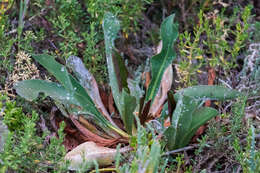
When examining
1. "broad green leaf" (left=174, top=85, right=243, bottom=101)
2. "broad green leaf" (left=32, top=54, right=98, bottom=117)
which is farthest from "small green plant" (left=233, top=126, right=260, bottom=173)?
"broad green leaf" (left=32, top=54, right=98, bottom=117)

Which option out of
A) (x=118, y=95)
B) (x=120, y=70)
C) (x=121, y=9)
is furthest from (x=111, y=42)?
(x=121, y=9)

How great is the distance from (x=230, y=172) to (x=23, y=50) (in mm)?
1274

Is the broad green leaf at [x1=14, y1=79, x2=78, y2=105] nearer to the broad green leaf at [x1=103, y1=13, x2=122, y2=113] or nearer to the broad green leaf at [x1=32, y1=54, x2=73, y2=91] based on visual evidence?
the broad green leaf at [x1=32, y1=54, x2=73, y2=91]

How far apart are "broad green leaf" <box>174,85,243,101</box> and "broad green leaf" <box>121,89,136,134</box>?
0.23 meters

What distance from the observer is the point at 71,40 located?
1.95 metres

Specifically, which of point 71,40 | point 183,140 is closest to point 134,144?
point 183,140

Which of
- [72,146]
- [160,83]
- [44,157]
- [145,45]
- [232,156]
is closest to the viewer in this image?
[44,157]

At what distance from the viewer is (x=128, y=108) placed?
168cm

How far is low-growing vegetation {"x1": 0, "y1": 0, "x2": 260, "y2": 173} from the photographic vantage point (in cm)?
153

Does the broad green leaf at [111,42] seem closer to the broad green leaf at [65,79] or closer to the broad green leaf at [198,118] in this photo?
the broad green leaf at [65,79]

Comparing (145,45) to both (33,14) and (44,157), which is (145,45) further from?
(44,157)

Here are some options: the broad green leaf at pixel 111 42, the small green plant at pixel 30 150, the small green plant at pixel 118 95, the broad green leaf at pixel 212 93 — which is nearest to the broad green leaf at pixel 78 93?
the small green plant at pixel 118 95

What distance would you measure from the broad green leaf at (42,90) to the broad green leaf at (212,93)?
56cm

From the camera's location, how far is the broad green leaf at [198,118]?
1.60 metres
